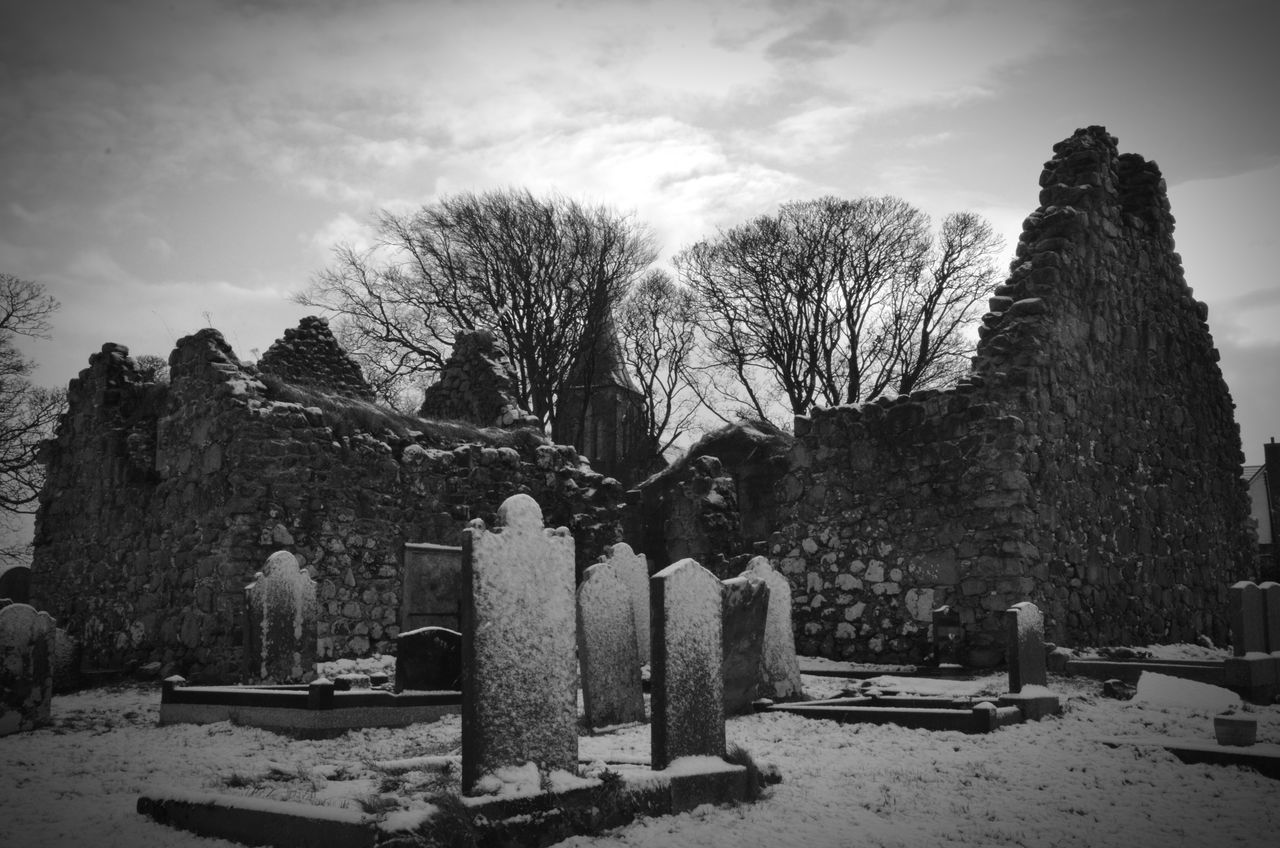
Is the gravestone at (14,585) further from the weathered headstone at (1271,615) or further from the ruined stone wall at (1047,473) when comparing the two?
the weathered headstone at (1271,615)

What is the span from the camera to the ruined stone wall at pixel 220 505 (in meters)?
11.1

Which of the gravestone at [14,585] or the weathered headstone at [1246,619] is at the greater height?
the gravestone at [14,585]

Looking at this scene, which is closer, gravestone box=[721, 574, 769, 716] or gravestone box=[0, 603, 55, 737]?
gravestone box=[0, 603, 55, 737]

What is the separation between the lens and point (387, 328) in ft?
87.5

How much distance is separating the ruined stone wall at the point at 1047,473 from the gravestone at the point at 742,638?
11.3 feet

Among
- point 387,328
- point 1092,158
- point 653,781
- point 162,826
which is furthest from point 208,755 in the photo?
point 387,328

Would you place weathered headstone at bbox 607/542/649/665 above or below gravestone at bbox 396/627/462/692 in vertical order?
above

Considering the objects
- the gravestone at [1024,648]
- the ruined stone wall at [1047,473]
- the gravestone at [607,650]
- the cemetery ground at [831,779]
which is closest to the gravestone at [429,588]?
the cemetery ground at [831,779]

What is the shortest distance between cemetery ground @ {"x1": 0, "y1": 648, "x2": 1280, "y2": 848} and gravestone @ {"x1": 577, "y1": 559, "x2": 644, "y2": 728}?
8.0 inches

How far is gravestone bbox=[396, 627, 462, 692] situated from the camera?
338 inches

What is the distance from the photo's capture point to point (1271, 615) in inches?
379

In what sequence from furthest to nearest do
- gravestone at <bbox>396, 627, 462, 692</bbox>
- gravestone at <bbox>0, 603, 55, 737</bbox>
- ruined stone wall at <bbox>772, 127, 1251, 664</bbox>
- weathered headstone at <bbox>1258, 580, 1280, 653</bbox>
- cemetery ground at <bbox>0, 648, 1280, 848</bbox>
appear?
ruined stone wall at <bbox>772, 127, 1251, 664</bbox>
weathered headstone at <bbox>1258, 580, 1280, 653</bbox>
gravestone at <bbox>396, 627, 462, 692</bbox>
gravestone at <bbox>0, 603, 55, 737</bbox>
cemetery ground at <bbox>0, 648, 1280, 848</bbox>

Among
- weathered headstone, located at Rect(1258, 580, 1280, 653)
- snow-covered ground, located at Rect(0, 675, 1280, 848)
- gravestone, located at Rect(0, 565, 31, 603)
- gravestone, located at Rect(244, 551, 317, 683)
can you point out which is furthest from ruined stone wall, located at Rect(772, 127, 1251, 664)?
gravestone, located at Rect(0, 565, 31, 603)

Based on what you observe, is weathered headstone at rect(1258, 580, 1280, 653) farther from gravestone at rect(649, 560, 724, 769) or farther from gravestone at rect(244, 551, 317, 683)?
gravestone at rect(244, 551, 317, 683)
